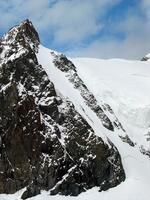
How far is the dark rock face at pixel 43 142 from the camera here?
149 ft

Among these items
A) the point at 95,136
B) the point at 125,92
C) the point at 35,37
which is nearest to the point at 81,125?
the point at 95,136

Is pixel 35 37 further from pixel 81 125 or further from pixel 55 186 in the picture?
pixel 55 186

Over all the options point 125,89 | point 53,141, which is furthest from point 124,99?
point 53,141

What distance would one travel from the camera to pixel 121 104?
63.9 m

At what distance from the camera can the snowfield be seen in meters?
45.4

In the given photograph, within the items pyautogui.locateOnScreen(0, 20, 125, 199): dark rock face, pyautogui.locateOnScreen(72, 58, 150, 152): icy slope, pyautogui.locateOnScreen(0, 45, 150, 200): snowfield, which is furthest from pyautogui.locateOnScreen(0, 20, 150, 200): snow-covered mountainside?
pyautogui.locateOnScreen(72, 58, 150, 152): icy slope

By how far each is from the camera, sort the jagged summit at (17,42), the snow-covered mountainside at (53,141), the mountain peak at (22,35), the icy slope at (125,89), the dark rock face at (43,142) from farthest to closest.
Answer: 1. the icy slope at (125,89)
2. the mountain peak at (22,35)
3. the jagged summit at (17,42)
4. the dark rock face at (43,142)
5. the snow-covered mountainside at (53,141)

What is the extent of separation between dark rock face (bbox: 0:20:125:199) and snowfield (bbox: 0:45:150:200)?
1.08m

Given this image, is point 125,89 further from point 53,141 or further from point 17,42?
point 53,141

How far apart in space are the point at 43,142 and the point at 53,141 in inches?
33.8

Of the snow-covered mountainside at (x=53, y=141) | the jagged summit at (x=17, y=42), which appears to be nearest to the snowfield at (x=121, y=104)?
the snow-covered mountainside at (x=53, y=141)

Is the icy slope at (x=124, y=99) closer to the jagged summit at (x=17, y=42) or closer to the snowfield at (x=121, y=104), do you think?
the snowfield at (x=121, y=104)

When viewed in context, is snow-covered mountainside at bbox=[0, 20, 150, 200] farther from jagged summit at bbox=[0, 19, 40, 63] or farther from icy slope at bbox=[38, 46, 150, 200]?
icy slope at bbox=[38, 46, 150, 200]

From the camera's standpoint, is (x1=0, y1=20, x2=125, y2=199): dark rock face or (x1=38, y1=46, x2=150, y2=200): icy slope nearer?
(x1=0, y1=20, x2=125, y2=199): dark rock face
